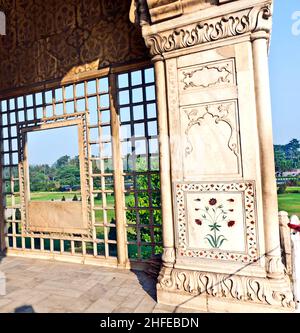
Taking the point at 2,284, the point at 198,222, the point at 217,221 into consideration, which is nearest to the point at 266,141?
the point at 217,221

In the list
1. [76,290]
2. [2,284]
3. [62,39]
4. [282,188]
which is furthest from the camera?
[282,188]

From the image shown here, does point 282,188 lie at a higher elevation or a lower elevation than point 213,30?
lower

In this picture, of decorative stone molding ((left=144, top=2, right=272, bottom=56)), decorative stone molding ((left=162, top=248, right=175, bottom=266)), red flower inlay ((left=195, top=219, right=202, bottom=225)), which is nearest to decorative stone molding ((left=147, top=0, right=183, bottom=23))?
decorative stone molding ((left=144, top=2, right=272, bottom=56))

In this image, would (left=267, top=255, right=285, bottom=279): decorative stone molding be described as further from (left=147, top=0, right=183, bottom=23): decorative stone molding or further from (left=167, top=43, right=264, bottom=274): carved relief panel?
(left=147, top=0, right=183, bottom=23): decorative stone molding

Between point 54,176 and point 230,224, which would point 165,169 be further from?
point 54,176

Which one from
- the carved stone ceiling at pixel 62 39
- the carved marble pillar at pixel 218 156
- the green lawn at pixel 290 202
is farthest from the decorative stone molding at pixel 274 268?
the green lawn at pixel 290 202

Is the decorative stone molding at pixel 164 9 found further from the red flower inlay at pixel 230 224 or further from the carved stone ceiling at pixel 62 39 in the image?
the red flower inlay at pixel 230 224

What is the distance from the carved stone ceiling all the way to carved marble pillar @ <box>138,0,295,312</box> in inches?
42.1

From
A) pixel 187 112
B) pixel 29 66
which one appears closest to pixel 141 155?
pixel 187 112

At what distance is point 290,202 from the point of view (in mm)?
22438

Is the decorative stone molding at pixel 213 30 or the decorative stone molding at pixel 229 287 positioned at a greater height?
the decorative stone molding at pixel 213 30

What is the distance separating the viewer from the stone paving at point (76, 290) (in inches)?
95.3

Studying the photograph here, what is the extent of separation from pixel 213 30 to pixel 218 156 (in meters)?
1.12

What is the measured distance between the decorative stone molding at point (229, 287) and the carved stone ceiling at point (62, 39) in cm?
263
